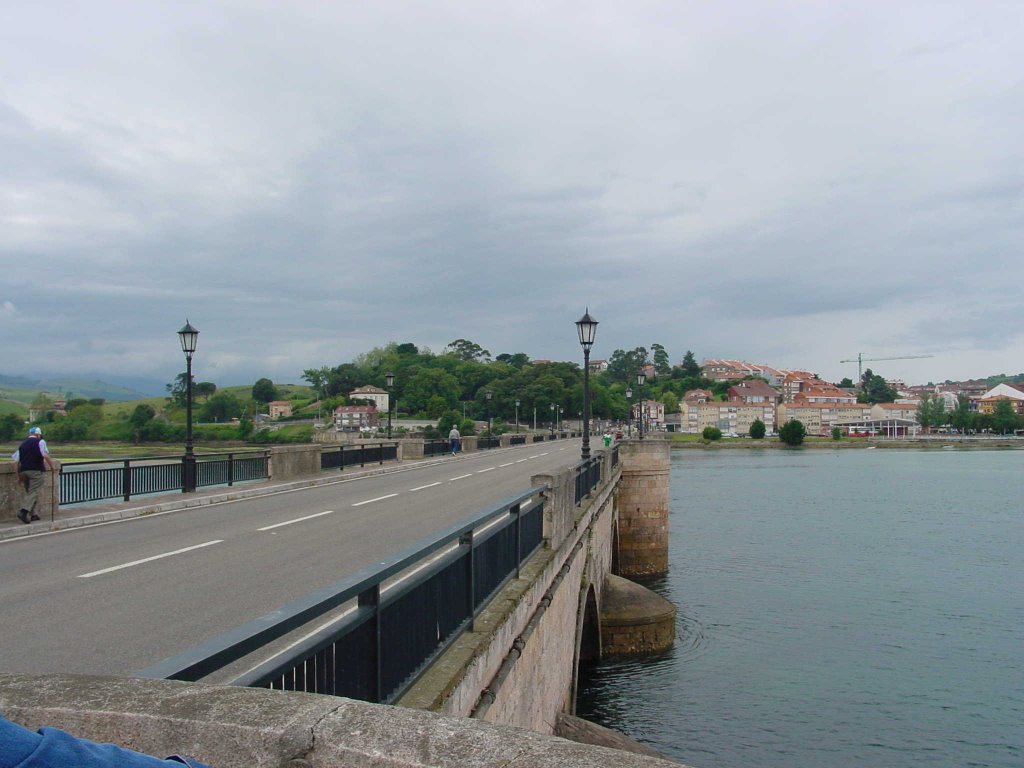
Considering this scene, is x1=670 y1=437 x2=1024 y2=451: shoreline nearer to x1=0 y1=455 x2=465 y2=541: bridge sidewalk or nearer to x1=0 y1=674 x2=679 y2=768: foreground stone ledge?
x1=0 y1=455 x2=465 y2=541: bridge sidewalk

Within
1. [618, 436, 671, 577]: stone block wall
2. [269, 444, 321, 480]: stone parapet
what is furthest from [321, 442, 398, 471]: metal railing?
[618, 436, 671, 577]: stone block wall

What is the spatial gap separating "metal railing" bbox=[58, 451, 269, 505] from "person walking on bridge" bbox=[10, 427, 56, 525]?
4.85ft

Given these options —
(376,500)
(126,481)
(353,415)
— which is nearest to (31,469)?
(126,481)

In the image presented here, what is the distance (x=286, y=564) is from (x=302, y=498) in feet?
33.3

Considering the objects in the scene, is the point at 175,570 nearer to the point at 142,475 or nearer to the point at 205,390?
the point at 142,475

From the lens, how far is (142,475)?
19125mm

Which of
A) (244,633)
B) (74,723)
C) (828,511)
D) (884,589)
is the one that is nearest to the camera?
(74,723)

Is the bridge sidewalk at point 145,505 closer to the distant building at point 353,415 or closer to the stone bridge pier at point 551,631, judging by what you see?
the stone bridge pier at point 551,631

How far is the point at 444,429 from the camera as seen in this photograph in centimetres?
11044

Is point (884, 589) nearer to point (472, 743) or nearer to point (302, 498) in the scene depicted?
point (302, 498)

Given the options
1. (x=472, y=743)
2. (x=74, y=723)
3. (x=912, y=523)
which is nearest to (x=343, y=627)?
(x=74, y=723)

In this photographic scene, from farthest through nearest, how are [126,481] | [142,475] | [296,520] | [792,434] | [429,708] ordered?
[792,434], [142,475], [126,481], [296,520], [429,708]

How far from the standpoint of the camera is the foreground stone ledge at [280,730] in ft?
7.60

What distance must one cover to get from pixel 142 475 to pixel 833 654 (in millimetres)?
16146
